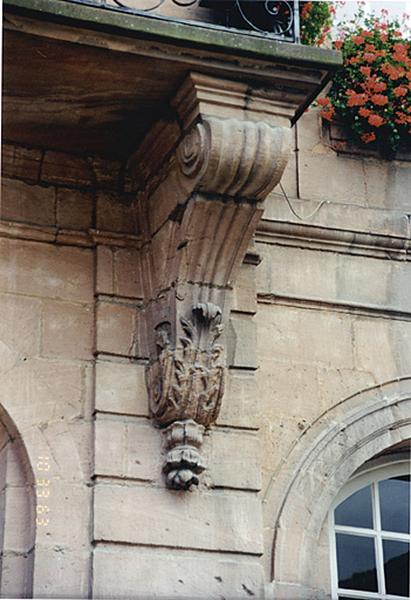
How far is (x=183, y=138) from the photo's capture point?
9.54m

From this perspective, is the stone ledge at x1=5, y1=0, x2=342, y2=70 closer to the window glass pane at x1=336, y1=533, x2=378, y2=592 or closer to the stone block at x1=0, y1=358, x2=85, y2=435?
the stone block at x1=0, y1=358, x2=85, y2=435

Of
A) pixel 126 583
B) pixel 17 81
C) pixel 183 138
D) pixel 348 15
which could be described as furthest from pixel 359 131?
pixel 126 583

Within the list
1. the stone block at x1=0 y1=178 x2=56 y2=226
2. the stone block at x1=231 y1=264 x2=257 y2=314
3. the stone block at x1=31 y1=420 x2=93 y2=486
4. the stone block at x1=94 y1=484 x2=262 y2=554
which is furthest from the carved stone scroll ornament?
the stone block at x1=0 y1=178 x2=56 y2=226

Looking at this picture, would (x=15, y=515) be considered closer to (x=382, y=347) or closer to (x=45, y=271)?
(x=45, y=271)

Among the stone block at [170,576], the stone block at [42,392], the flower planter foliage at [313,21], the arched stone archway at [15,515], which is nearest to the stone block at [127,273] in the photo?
Result: the stone block at [42,392]

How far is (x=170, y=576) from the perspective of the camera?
9.12m

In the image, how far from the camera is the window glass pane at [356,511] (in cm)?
1013

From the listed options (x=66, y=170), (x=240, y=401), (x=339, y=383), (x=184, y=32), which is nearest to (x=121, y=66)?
(x=184, y=32)

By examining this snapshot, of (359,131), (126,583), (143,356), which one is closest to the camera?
(126,583)

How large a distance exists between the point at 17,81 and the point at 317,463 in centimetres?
239

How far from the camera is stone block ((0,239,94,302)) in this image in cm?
965

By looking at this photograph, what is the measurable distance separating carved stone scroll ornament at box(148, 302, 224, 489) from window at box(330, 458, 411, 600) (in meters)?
1.07

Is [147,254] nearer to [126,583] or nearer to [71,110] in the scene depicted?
[71,110]

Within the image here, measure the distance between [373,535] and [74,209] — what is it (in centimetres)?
225
